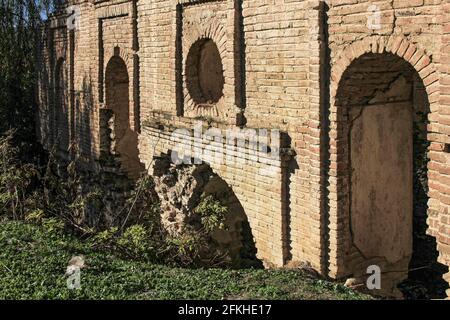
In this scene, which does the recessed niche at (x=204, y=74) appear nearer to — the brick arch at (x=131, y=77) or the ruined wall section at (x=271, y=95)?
the ruined wall section at (x=271, y=95)

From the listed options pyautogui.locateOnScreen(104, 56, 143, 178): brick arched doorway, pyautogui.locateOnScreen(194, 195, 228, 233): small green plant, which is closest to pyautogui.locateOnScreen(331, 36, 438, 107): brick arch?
pyautogui.locateOnScreen(194, 195, 228, 233): small green plant

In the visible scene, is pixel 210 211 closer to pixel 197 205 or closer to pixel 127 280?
pixel 197 205

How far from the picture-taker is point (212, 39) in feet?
27.3

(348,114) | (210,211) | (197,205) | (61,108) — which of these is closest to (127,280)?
(210,211)

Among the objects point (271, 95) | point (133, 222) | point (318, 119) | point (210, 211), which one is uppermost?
point (271, 95)

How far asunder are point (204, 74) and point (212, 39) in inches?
41.0

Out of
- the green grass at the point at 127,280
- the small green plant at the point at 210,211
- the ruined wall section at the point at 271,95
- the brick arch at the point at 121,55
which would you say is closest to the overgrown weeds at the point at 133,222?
the small green plant at the point at 210,211

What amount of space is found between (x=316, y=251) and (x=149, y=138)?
158 inches

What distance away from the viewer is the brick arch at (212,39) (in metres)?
8.02

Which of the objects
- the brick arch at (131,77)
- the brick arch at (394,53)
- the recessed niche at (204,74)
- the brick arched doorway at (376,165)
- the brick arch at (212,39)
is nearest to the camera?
the brick arch at (394,53)

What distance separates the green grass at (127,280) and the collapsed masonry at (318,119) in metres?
0.96

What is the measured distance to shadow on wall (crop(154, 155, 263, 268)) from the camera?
883cm
